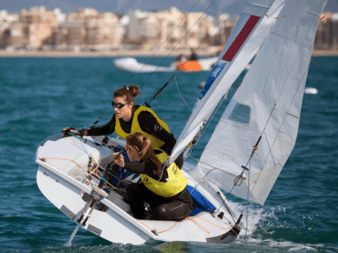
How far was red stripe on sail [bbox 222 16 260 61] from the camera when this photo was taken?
4834 millimetres

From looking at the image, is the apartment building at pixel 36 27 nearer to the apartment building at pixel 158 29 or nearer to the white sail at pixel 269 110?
the apartment building at pixel 158 29

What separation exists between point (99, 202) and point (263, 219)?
2.25 m

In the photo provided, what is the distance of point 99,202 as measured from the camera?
4.15 meters

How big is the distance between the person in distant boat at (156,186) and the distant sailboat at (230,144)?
0.34 feet

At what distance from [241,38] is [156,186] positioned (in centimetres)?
163

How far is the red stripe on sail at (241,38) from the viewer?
15.9 feet

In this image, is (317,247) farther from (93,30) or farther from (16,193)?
(93,30)

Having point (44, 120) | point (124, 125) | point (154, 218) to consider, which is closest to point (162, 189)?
point (154, 218)

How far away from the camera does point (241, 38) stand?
4.86 metres

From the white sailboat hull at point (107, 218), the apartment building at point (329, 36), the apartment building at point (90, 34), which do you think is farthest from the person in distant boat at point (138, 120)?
the apartment building at point (90, 34)

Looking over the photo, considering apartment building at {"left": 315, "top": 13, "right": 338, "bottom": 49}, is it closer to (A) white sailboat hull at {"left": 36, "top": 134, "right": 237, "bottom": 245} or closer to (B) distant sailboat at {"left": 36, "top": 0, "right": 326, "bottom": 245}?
(B) distant sailboat at {"left": 36, "top": 0, "right": 326, "bottom": 245}

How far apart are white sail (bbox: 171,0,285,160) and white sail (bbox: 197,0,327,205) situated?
9.8 inches

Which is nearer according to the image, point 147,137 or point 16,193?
point 147,137

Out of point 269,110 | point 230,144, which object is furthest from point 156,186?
point 269,110
